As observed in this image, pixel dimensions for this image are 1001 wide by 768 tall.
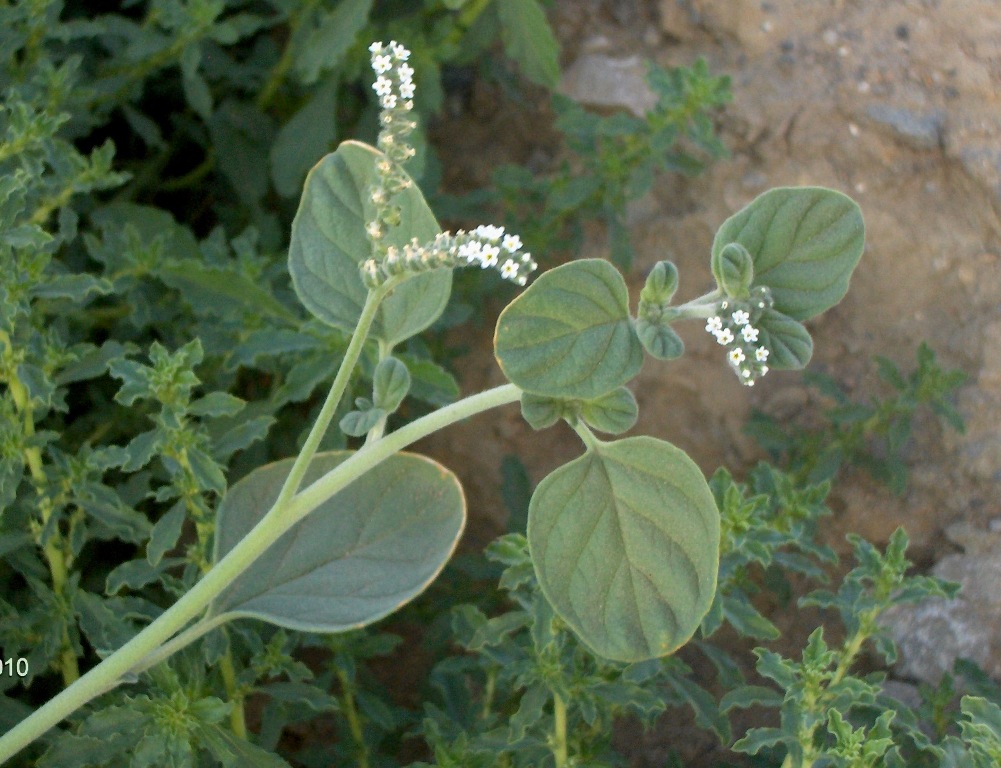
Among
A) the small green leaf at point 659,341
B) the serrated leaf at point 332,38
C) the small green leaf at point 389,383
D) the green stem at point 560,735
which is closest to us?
the small green leaf at point 659,341

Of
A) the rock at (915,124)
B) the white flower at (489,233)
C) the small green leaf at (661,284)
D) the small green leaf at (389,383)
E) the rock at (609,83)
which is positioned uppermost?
the white flower at (489,233)

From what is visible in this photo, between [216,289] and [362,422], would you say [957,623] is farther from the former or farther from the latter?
[216,289]

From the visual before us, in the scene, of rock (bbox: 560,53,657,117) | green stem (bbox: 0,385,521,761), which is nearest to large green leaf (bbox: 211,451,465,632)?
green stem (bbox: 0,385,521,761)

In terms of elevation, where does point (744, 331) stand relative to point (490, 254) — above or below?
below

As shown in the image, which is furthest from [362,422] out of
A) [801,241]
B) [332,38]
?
[332,38]

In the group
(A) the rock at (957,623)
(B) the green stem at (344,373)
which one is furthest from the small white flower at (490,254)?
(A) the rock at (957,623)

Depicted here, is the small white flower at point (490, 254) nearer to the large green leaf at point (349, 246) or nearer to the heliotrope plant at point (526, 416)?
the heliotrope plant at point (526, 416)

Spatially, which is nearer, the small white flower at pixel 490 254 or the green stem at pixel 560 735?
the small white flower at pixel 490 254
